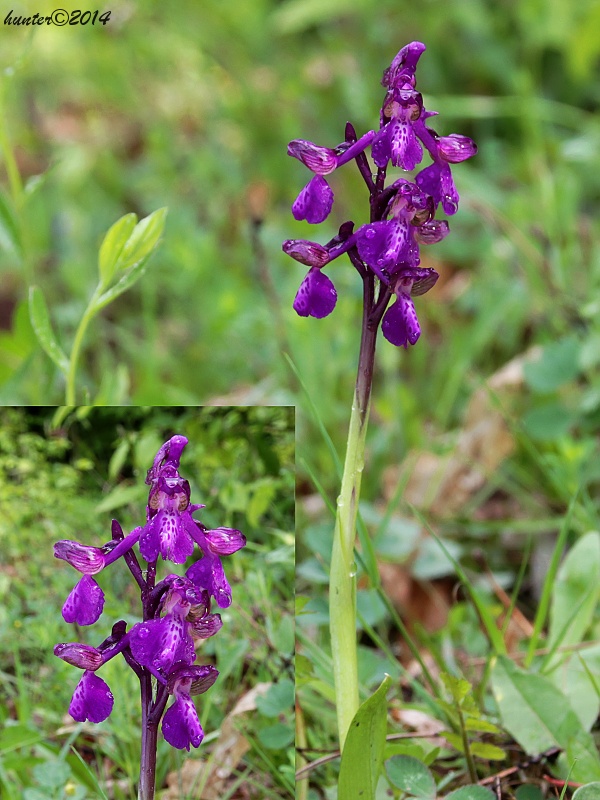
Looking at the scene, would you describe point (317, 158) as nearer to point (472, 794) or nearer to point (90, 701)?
point (90, 701)

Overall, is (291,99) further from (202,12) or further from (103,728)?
(103,728)

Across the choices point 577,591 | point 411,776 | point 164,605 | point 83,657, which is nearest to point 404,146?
point 164,605

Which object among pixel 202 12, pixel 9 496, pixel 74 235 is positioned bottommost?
pixel 9 496

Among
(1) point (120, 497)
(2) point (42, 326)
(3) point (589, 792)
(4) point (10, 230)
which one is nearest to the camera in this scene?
(3) point (589, 792)

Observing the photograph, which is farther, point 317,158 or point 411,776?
point 411,776

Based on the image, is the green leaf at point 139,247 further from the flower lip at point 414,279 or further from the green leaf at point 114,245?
the flower lip at point 414,279

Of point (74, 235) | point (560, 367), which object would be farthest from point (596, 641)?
point (74, 235)

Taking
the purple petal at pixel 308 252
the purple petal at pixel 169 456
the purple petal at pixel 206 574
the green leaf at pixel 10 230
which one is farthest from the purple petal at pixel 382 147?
the green leaf at pixel 10 230

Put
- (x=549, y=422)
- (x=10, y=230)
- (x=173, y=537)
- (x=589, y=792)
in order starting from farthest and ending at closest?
(x=549, y=422), (x=10, y=230), (x=589, y=792), (x=173, y=537)
